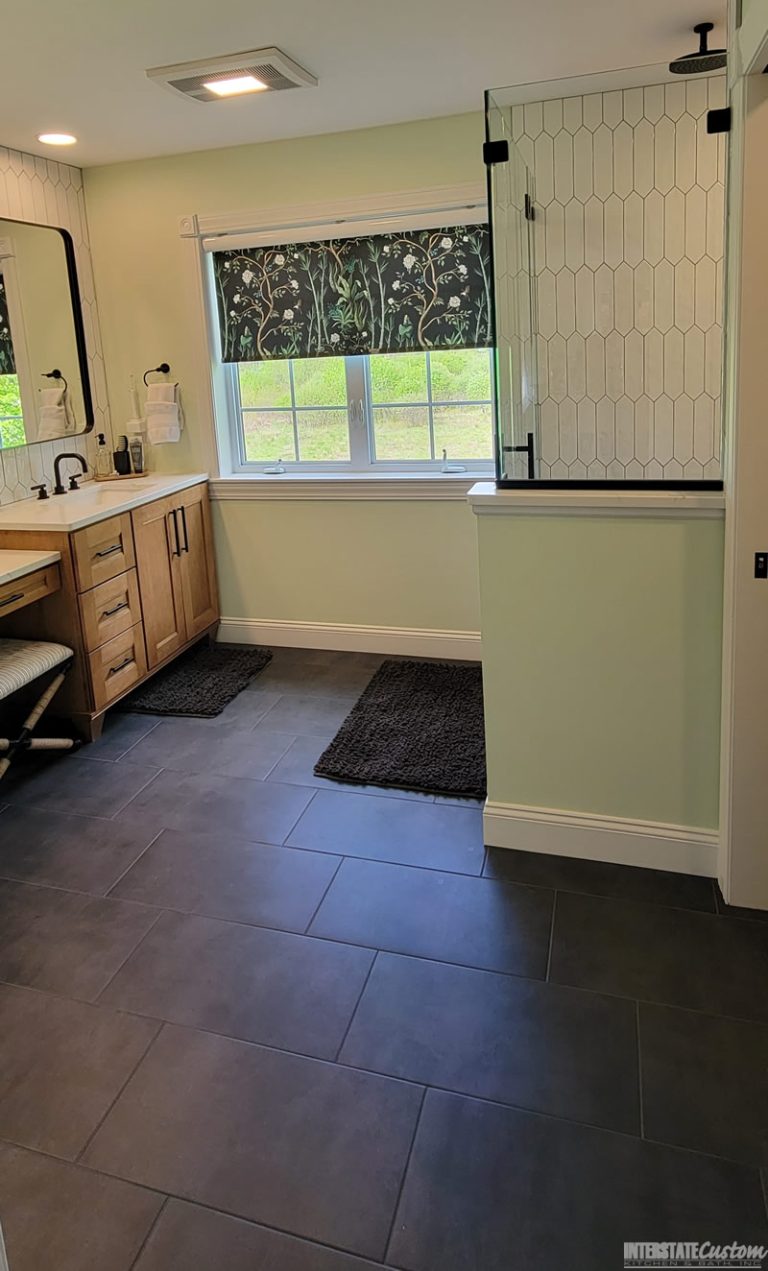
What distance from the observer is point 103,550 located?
349 cm

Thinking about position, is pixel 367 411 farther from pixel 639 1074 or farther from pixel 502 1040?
pixel 639 1074

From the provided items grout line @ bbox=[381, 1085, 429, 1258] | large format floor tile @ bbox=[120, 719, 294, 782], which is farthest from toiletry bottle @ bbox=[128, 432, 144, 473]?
grout line @ bbox=[381, 1085, 429, 1258]

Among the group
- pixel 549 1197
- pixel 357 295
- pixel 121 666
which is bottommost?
pixel 549 1197

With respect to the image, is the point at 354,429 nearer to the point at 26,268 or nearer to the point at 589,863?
the point at 26,268

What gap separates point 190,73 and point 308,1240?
322 centimetres

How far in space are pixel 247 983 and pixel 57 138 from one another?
11.1 feet

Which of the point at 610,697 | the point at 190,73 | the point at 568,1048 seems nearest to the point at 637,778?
the point at 610,697

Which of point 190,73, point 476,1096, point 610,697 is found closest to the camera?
point 476,1096

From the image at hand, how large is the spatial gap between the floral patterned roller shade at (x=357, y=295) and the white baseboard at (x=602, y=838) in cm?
221

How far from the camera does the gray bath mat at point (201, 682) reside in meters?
3.76

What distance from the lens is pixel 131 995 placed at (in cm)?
208

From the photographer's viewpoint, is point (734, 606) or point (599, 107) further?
point (599, 107)

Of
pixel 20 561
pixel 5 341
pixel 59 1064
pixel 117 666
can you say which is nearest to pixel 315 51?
pixel 5 341

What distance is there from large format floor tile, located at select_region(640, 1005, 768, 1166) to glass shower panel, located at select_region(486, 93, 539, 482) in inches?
58.3
